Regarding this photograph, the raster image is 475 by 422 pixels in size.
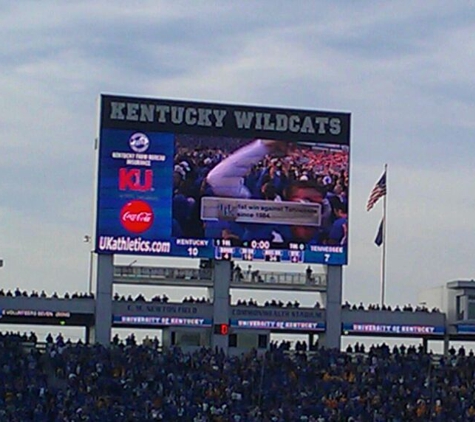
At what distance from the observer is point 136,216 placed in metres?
65.6

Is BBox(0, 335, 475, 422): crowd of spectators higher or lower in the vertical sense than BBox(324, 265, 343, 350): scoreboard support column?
lower

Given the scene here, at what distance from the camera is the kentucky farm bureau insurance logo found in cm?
6612

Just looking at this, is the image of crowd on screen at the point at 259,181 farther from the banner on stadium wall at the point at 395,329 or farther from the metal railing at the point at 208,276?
the banner on stadium wall at the point at 395,329

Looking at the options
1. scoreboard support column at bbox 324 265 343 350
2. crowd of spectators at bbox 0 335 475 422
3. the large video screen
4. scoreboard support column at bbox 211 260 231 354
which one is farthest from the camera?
scoreboard support column at bbox 324 265 343 350

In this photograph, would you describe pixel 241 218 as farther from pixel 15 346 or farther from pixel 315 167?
pixel 15 346

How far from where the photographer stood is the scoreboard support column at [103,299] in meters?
66.2

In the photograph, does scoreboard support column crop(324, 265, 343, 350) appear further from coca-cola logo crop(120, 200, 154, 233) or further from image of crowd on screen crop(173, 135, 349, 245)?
coca-cola logo crop(120, 200, 154, 233)

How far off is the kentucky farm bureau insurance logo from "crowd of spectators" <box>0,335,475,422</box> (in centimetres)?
746

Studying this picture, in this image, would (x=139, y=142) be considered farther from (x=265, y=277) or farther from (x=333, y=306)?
(x=333, y=306)

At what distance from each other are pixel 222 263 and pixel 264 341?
413cm

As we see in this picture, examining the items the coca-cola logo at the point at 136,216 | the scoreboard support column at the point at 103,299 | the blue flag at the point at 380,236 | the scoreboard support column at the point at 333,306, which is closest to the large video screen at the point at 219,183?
the coca-cola logo at the point at 136,216

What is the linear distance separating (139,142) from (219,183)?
11.3ft

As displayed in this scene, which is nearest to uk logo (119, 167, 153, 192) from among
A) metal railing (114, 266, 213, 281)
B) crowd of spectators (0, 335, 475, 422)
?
metal railing (114, 266, 213, 281)

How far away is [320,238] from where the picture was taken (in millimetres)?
67250
